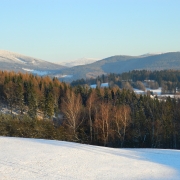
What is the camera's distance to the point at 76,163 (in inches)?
840

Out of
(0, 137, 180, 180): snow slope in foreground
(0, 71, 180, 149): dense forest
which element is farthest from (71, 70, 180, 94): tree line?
(0, 137, 180, 180): snow slope in foreground

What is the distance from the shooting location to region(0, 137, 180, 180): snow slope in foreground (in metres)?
18.3

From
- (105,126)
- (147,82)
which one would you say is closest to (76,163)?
(105,126)

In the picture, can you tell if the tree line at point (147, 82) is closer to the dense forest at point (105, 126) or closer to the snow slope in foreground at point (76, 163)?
the dense forest at point (105, 126)

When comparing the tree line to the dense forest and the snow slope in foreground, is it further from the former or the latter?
the snow slope in foreground

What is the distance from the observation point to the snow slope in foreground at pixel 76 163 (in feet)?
60.0

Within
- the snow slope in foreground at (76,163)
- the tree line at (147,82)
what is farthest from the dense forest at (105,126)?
the tree line at (147,82)

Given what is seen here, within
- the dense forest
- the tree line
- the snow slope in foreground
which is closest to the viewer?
the snow slope in foreground

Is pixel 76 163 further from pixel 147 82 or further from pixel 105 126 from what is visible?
pixel 147 82

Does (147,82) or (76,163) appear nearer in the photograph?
(76,163)

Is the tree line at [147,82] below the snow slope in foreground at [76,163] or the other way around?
the other way around

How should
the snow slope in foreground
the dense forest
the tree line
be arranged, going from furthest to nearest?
the tree line < the dense forest < the snow slope in foreground

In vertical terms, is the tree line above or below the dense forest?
above

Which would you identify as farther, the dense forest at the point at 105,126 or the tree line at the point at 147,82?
the tree line at the point at 147,82
